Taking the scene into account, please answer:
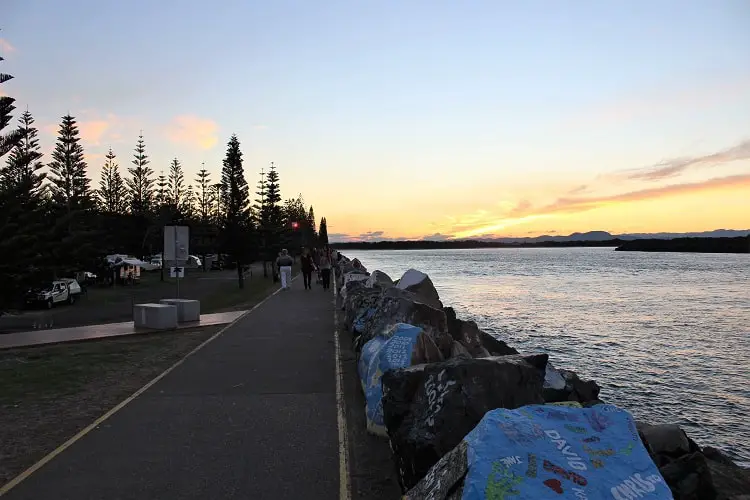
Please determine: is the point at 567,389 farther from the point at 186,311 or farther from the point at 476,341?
the point at 186,311

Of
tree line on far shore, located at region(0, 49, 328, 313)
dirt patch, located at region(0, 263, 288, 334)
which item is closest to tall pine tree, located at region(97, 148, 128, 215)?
tree line on far shore, located at region(0, 49, 328, 313)

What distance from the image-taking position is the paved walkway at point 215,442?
16.4ft

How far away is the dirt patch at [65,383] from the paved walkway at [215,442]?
1.37 ft

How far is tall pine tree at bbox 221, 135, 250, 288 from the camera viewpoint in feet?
125

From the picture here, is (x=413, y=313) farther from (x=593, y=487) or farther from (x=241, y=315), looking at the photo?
(x=241, y=315)

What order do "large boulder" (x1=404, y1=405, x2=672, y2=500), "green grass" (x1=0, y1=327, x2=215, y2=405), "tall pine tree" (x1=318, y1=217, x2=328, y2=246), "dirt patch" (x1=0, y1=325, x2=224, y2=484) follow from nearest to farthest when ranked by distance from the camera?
"large boulder" (x1=404, y1=405, x2=672, y2=500)
"dirt patch" (x1=0, y1=325, x2=224, y2=484)
"green grass" (x1=0, y1=327, x2=215, y2=405)
"tall pine tree" (x1=318, y1=217, x2=328, y2=246)

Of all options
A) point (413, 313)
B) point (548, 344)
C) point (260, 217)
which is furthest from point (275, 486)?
point (260, 217)

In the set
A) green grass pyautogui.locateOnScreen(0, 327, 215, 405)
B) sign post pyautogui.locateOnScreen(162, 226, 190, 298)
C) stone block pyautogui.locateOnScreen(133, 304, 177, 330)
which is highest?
sign post pyautogui.locateOnScreen(162, 226, 190, 298)

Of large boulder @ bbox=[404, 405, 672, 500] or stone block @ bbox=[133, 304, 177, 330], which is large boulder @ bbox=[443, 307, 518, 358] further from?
large boulder @ bbox=[404, 405, 672, 500]

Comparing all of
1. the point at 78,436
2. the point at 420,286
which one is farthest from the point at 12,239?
the point at 78,436

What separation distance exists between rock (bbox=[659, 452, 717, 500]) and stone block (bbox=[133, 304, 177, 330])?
12775 mm

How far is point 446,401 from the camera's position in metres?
4.76

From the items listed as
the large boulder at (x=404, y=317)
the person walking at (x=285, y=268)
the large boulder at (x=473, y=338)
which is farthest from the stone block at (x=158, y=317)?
the person walking at (x=285, y=268)

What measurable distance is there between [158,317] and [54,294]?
590 inches
